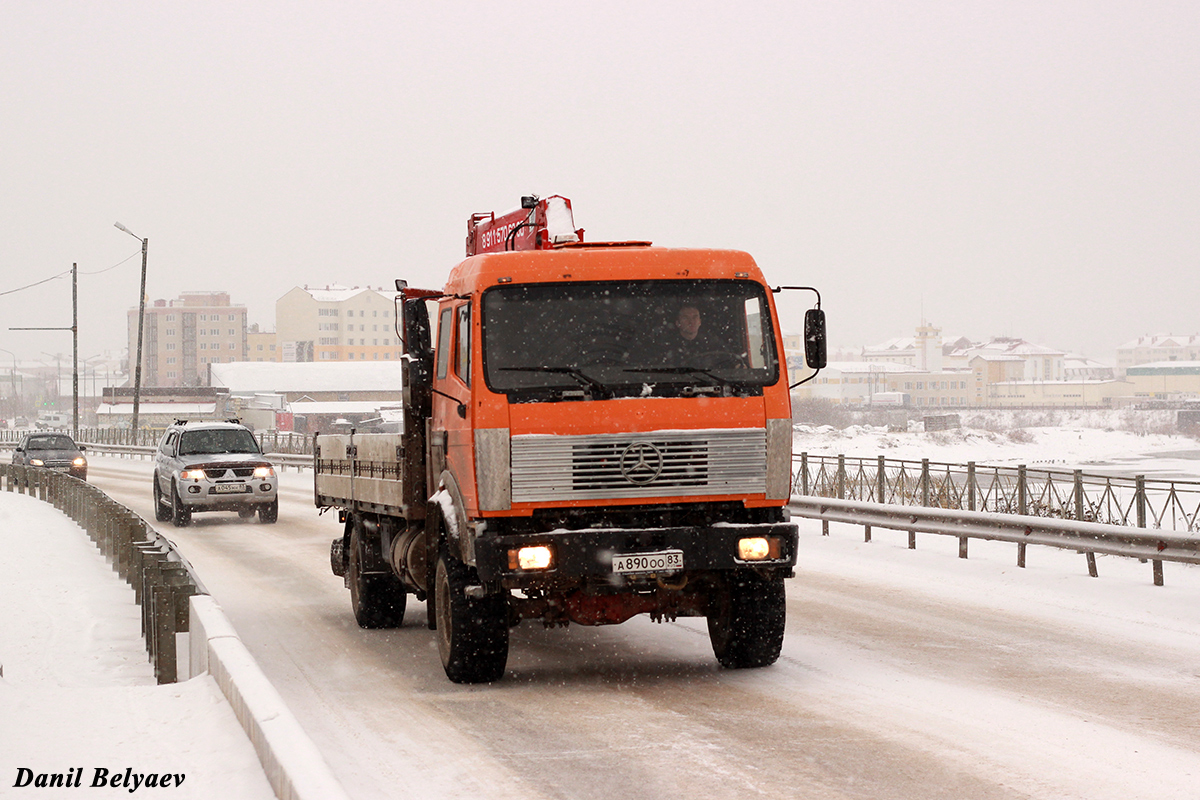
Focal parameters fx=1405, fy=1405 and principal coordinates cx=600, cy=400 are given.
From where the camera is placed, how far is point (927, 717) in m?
7.60

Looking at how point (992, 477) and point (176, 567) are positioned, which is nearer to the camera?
point (176, 567)

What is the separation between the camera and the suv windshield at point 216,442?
25.5 m

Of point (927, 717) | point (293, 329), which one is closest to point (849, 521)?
point (927, 717)

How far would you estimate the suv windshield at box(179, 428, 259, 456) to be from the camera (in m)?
25.5

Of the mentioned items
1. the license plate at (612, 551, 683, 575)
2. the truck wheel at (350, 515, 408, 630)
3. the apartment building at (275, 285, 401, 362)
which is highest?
the apartment building at (275, 285, 401, 362)

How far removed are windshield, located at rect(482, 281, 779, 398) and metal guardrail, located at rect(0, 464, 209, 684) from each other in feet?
8.95

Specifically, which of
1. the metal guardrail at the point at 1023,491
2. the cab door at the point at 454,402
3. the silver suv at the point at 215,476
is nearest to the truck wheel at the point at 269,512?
the silver suv at the point at 215,476

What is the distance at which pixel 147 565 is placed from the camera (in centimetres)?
1081

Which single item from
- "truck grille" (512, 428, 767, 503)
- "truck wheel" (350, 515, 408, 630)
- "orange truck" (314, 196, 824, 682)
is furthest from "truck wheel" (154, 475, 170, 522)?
"truck grille" (512, 428, 767, 503)

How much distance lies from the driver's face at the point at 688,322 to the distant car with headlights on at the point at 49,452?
3722 cm

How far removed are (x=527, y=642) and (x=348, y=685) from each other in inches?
85.9

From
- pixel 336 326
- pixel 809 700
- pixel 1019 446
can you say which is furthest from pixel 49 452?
pixel 336 326

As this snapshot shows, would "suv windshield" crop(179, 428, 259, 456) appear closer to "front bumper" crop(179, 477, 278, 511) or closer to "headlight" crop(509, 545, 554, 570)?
"front bumper" crop(179, 477, 278, 511)

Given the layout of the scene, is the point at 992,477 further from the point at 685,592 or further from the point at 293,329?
the point at 293,329
